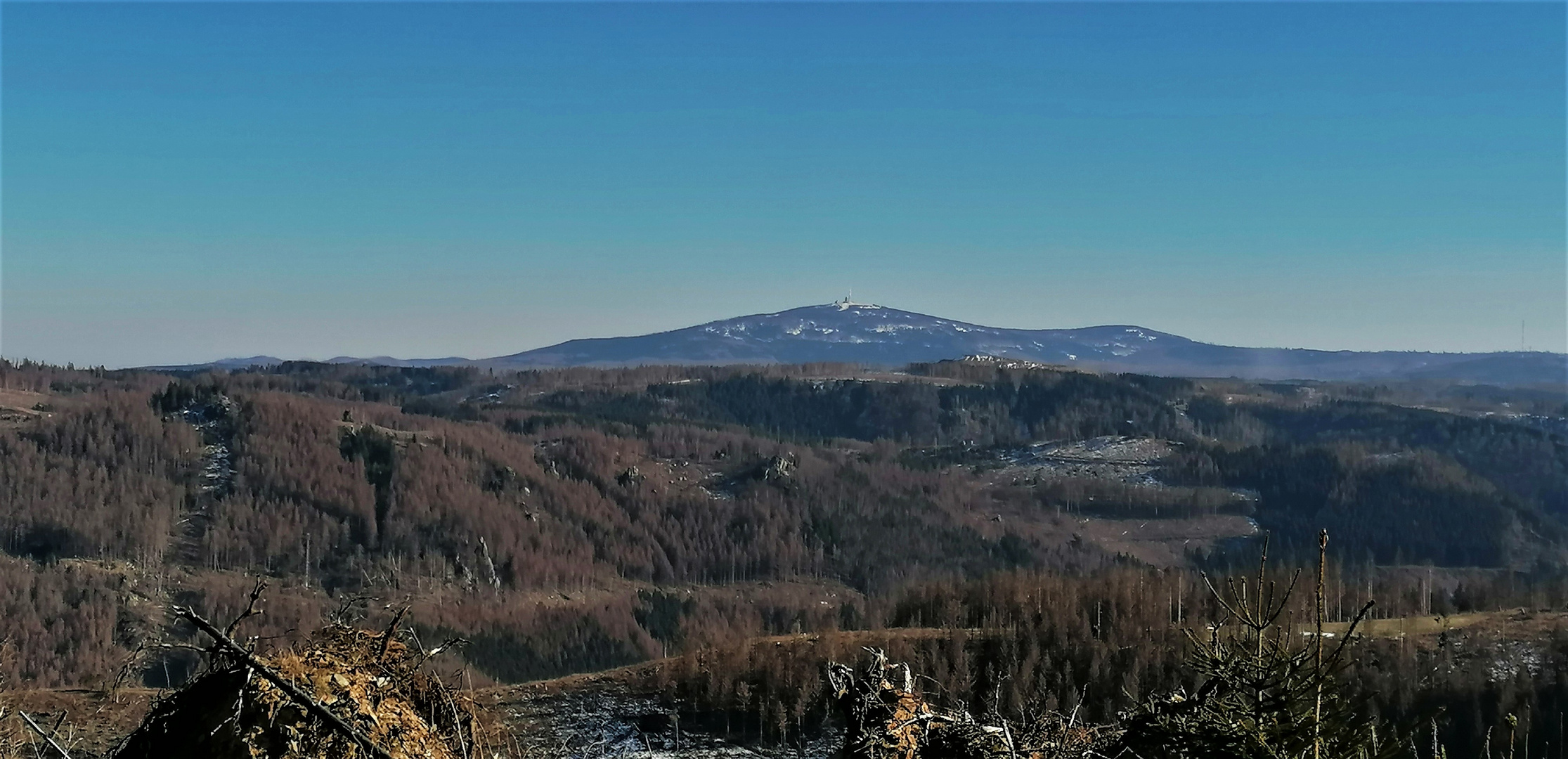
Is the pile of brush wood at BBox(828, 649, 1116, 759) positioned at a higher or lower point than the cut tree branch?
lower

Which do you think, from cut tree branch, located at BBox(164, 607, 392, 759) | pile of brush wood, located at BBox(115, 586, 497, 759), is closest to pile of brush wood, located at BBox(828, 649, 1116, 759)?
pile of brush wood, located at BBox(115, 586, 497, 759)

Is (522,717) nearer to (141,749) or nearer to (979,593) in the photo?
(141,749)

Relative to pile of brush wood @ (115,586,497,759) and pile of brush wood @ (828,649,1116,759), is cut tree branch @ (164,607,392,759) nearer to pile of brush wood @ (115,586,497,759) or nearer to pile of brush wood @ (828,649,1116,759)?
pile of brush wood @ (115,586,497,759)

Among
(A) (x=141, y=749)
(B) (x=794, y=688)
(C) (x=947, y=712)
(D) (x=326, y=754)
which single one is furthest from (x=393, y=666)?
(B) (x=794, y=688)

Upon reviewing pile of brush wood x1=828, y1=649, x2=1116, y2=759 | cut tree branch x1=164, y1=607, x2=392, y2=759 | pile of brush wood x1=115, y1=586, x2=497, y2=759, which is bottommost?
pile of brush wood x1=828, y1=649, x2=1116, y2=759

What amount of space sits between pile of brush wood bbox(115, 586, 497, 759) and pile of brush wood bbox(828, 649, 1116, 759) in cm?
246

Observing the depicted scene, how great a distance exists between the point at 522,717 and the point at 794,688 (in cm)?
1961

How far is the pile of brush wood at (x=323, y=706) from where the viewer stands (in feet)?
20.5

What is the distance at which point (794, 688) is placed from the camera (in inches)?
2827

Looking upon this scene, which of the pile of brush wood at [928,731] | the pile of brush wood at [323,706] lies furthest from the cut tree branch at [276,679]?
the pile of brush wood at [928,731]

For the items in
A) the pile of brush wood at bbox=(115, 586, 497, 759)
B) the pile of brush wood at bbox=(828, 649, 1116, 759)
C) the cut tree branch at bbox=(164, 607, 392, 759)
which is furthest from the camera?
the pile of brush wood at bbox=(828, 649, 1116, 759)

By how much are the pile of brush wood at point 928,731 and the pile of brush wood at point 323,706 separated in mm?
2459

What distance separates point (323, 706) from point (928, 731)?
396 cm

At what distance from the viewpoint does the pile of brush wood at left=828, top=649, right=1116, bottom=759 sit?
7.99 m
